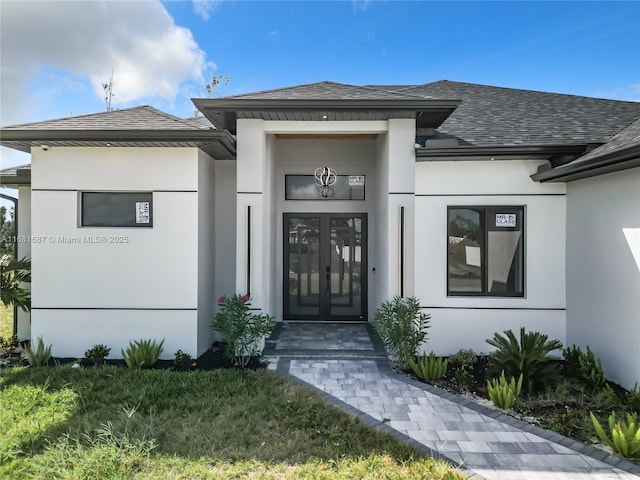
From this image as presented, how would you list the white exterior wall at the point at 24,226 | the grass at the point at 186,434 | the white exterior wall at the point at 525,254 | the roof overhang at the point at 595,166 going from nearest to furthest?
the grass at the point at 186,434 → the roof overhang at the point at 595,166 → the white exterior wall at the point at 525,254 → the white exterior wall at the point at 24,226

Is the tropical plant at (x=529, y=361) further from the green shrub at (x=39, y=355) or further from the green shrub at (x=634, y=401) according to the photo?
the green shrub at (x=39, y=355)

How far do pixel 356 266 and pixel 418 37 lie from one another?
329 inches

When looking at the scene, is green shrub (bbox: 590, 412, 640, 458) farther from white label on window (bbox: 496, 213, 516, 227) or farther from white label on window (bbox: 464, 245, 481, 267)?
white label on window (bbox: 496, 213, 516, 227)

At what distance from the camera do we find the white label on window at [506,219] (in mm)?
6359

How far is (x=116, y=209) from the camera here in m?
6.20

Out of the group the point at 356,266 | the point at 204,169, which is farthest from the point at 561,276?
the point at 204,169

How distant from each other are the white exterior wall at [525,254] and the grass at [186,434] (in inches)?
118

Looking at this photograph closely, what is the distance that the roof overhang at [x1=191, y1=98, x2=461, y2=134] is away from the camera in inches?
228

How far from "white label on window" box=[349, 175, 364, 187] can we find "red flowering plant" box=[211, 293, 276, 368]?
397 centimetres

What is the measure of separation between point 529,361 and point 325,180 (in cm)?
536

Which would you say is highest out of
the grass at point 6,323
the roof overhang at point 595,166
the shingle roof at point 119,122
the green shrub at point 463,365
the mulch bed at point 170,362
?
the shingle roof at point 119,122

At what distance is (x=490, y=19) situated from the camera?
9.62 metres

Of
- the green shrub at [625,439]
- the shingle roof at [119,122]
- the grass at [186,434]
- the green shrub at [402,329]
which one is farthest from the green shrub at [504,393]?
the shingle roof at [119,122]

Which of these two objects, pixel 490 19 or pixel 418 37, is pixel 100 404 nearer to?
pixel 490 19
